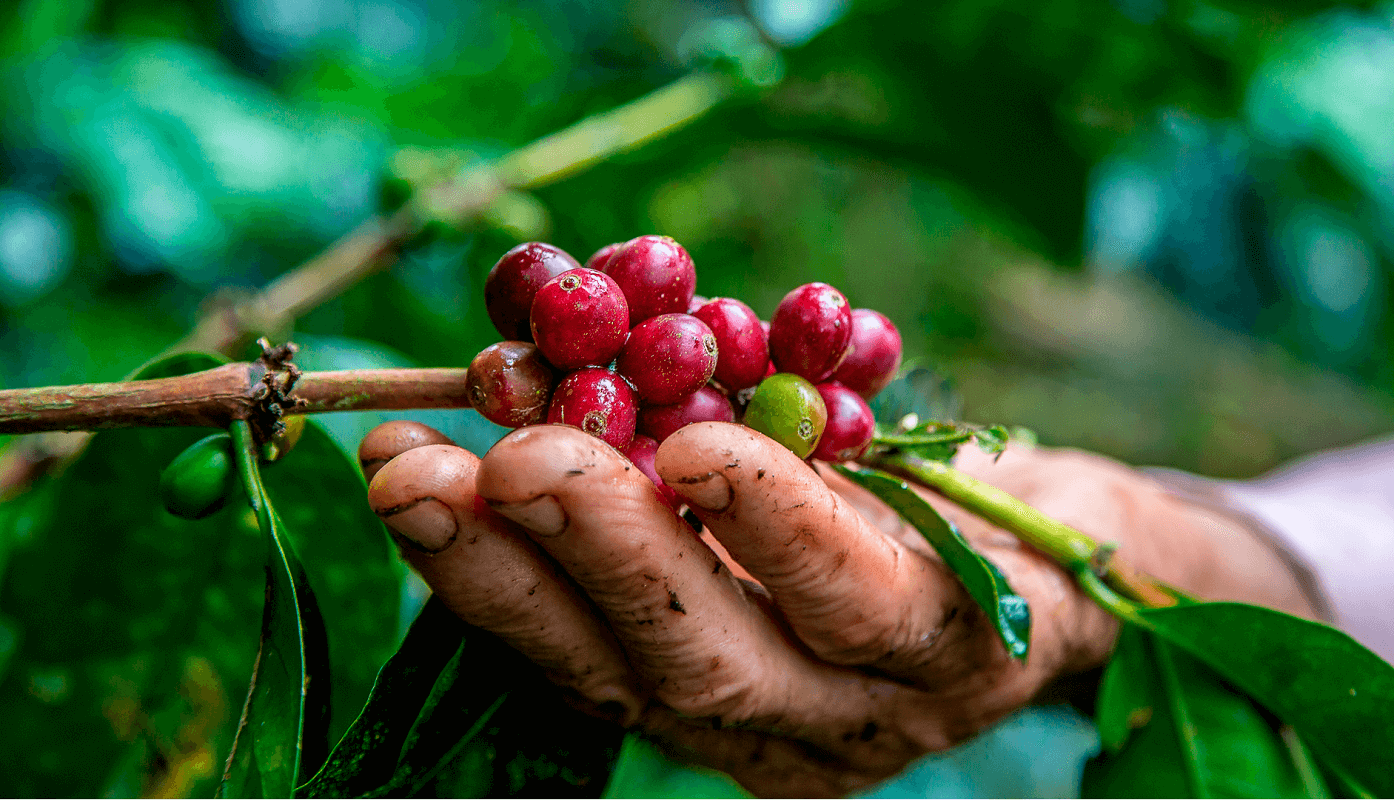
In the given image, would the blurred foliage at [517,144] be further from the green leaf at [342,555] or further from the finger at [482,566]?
the finger at [482,566]

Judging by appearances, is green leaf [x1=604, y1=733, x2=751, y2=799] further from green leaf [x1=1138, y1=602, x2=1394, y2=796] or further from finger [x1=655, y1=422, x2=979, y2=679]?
green leaf [x1=1138, y1=602, x2=1394, y2=796]

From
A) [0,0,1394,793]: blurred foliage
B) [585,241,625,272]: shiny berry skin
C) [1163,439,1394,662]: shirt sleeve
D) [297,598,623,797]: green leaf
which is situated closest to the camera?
[297,598,623,797]: green leaf

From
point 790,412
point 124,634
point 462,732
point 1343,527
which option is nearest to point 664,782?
point 462,732

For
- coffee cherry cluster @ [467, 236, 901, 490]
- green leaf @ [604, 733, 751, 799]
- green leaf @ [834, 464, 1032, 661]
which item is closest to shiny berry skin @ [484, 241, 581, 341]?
coffee cherry cluster @ [467, 236, 901, 490]

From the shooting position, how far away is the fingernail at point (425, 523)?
583mm

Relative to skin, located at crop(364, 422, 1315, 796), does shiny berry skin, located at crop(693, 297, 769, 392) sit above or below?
above

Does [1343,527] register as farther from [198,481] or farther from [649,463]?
[198,481]

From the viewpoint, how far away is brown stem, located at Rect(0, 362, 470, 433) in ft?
2.11

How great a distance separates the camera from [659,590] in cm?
63

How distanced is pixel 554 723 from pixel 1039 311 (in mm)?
3764

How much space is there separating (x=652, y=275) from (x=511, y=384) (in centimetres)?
15

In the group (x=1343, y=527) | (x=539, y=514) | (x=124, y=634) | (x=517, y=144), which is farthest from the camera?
(x=517, y=144)

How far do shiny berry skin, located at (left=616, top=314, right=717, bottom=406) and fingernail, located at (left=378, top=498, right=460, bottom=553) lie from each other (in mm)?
184

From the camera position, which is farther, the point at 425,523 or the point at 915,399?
the point at 915,399
